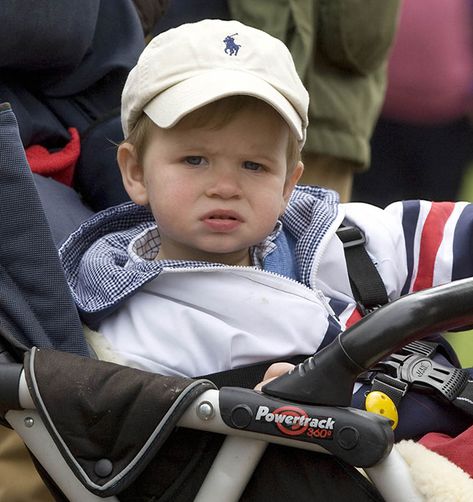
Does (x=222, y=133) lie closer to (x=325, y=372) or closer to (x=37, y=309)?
(x=37, y=309)

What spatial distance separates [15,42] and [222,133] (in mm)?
532

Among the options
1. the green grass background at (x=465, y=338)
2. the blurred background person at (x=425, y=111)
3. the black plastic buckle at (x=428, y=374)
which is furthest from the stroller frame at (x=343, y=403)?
the blurred background person at (x=425, y=111)

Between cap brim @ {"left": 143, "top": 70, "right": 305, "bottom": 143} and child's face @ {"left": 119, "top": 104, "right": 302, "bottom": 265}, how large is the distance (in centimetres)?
4

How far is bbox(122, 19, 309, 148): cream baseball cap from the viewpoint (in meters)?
1.95

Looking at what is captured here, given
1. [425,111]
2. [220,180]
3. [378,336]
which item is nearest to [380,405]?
[378,336]

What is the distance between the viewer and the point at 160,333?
1938mm

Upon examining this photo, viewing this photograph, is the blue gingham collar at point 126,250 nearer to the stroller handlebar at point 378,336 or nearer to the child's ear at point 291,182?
the child's ear at point 291,182

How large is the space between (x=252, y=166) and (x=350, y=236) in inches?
10.5

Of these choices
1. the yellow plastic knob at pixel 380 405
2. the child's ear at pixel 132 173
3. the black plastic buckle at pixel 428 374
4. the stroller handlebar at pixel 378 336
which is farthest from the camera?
the child's ear at pixel 132 173

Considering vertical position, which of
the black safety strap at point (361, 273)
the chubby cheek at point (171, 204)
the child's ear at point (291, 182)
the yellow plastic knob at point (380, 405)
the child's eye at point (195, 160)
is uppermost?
the child's eye at point (195, 160)

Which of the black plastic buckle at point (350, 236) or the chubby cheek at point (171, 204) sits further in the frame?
the black plastic buckle at point (350, 236)

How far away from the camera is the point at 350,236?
217 centimetres

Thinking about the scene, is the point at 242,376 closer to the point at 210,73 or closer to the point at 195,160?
the point at 195,160

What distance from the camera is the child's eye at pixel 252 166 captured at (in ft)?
6.59
